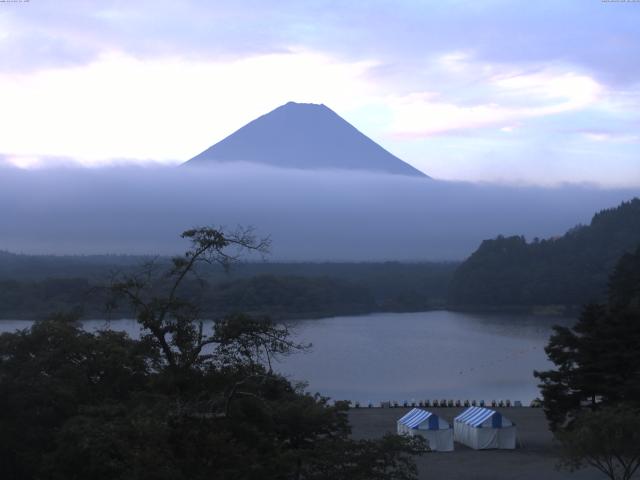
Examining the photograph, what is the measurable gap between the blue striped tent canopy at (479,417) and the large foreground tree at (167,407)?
4.81m

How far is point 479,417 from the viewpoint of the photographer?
477 inches

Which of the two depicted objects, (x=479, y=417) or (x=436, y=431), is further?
(x=479, y=417)

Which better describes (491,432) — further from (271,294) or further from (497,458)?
(271,294)

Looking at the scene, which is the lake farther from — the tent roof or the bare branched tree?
the bare branched tree

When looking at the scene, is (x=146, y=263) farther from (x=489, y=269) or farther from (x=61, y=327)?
(x=489, y=269)

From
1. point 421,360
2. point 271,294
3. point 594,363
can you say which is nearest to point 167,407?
point 594,363

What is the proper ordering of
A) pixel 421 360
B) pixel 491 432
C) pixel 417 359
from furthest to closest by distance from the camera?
1. pixel 417 359
2. pixel 421 360
3. pixel 491 432

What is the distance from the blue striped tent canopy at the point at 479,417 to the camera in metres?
11.8

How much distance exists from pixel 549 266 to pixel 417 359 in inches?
1249

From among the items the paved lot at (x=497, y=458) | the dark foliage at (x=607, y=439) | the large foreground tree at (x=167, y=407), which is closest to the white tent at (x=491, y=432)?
the paved lot at (x=497, y=458)

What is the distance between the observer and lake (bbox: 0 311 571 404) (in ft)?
65.6

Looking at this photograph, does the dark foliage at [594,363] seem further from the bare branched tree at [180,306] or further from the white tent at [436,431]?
the bare branched tree at [180,306]

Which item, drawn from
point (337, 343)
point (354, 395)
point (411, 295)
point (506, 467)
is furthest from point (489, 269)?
point (506, 467)

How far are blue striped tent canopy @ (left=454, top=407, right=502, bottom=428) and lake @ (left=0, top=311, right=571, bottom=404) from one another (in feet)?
8.91
